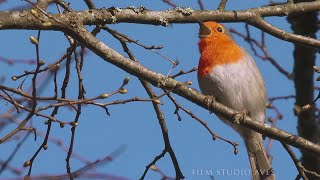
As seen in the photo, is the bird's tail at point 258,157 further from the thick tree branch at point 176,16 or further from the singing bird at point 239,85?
the thick tree branch at point 176,16

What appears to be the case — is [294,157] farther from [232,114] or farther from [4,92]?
[4,92]

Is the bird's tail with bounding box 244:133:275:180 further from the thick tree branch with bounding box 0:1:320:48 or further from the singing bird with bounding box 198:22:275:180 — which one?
the thick tree branch with bounding box 0:1:320:48

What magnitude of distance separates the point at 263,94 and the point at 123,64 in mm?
2417

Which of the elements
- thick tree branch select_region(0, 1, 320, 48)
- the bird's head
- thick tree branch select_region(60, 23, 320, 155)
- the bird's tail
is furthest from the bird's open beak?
thick tree branch select_region(60, 23, 320, 155)

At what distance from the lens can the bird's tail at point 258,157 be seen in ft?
18.0

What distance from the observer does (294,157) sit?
4707mm

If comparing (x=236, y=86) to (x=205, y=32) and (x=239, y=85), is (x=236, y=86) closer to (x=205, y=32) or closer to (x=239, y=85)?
(x=239, y=85)

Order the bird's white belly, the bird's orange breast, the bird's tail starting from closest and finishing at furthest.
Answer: the bird's tail < the bird's white belly < the bird's orange breast

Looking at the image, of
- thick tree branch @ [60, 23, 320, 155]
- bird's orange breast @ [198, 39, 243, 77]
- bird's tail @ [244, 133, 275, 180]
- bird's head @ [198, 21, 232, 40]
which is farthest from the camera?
bird's head @ [198, 21, 232, 40]

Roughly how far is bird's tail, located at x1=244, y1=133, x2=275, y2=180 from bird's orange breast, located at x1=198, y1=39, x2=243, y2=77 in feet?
Answer: 2.69

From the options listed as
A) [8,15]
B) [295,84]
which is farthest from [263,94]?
[8,15]

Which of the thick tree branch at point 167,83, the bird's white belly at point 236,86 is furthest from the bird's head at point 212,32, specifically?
the thick tree branch at point 167,83

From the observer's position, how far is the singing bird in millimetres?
5633

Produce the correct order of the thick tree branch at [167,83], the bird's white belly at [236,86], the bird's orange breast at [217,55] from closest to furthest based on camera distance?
the thick tree branch at [167,83] < the bird's white belly at [236,86] < the bird's orange breast at [217,55]
